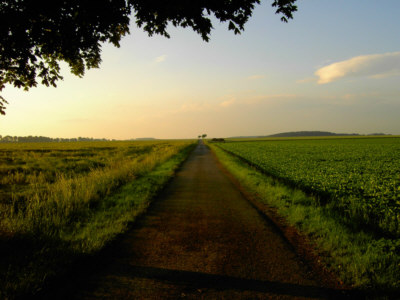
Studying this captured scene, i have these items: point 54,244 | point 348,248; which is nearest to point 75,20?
point 54,244

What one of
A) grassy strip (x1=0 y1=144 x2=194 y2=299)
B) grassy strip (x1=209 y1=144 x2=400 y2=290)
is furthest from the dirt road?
grassy strip (x1=209 y1=144 x2=400 y2=290)

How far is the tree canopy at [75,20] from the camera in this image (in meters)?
5.00

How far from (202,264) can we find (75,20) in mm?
6148

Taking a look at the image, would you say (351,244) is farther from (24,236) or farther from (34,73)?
(34,73)

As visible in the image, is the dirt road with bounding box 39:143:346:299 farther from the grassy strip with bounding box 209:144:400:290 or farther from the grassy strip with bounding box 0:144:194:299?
the grassy strip with bounding box 209:144:400:290

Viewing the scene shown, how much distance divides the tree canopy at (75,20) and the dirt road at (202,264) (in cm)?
434

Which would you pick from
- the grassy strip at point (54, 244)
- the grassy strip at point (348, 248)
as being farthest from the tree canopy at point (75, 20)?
the grassy strip at point (348, 248)

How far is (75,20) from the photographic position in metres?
5.66

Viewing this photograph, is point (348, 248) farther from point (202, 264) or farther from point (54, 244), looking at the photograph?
point (54, 244)

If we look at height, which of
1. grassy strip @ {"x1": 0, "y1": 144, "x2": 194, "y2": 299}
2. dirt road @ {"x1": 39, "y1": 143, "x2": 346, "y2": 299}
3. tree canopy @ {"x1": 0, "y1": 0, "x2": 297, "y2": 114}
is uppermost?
tree canopy @ {"x1": 0, "y1": 0, "x2": 297, "y2": 114}

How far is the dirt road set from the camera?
340 centimetres

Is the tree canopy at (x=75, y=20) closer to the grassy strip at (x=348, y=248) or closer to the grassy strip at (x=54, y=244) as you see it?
the grassy strip at (x=54, y=244)

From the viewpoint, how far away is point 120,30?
752 cm

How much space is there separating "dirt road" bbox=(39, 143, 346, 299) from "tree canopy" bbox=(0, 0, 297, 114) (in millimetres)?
4339
